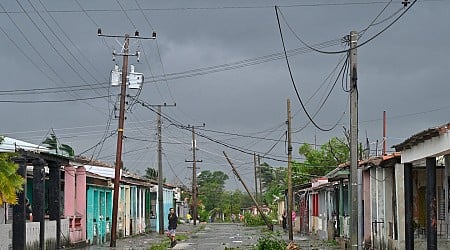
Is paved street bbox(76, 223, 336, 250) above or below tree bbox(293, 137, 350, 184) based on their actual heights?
below

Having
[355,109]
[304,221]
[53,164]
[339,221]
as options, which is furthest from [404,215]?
[304,221]

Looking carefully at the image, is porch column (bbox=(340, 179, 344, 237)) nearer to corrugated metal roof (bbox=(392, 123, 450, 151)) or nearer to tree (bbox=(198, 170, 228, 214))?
corrugated metal roof (bbox=(392, 123, 450, 151))

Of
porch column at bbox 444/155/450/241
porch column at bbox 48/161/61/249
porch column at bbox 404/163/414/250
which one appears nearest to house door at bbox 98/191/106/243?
porch column at bbox 48/161/61/249

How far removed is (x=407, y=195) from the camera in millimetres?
25266

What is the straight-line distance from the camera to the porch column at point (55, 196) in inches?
1320

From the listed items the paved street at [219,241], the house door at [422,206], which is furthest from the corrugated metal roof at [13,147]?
the house door at [422,206]

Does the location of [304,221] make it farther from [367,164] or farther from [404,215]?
[404,215]

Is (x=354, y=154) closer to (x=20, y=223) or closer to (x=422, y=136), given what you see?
(x=422, y=136)

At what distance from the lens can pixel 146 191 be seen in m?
66.6

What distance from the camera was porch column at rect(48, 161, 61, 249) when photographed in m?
33.5

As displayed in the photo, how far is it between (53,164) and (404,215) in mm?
14047

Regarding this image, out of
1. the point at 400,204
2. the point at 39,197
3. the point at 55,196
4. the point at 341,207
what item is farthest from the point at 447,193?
the point at 341,207

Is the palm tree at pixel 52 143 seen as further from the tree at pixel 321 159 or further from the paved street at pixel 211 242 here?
the tree at pixel 321 159

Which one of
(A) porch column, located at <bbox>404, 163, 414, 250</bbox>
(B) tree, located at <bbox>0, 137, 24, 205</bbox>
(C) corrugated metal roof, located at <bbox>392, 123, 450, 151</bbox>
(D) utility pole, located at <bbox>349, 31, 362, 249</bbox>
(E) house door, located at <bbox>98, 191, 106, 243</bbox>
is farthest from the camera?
(E) house door, located at <bbox>98, 191, 106, 243</bbox>
